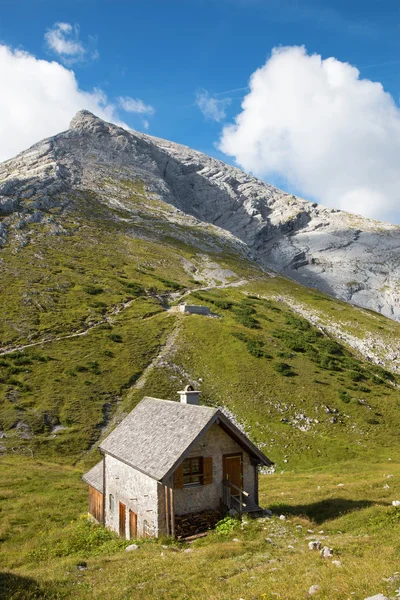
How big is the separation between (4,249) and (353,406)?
95.4 meters

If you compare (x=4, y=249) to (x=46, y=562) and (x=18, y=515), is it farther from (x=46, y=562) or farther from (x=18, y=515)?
(x=46, y=562)

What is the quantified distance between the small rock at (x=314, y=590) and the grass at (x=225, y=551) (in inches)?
8.5

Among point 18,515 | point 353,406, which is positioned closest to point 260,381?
point 353,406

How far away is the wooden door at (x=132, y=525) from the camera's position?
83.3ft

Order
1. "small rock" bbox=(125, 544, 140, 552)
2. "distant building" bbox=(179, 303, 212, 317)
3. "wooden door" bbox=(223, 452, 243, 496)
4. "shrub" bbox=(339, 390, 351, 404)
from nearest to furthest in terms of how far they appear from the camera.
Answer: "small rock" bbox=(125, 544, 140, 552) → "wooden door" bbox=(223, 452, 243, 496) → "shrub" bbox=(339, 390, 351, 404) → "distant building" bbox=(179, 303, 212, 317)

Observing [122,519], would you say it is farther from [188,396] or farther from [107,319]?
[107,319]

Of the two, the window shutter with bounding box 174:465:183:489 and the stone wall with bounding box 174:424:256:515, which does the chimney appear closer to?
the stone wall with bounding box 174:424:256:515

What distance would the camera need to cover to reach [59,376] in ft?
202

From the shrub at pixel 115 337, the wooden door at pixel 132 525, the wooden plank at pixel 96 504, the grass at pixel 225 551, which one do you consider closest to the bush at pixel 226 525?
the grass at pixel 225 551

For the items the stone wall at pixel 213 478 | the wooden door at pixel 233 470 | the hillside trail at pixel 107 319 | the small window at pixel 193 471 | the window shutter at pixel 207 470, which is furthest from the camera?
the hillside trail at pixel 107 319

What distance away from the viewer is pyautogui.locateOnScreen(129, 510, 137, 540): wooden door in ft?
83.3

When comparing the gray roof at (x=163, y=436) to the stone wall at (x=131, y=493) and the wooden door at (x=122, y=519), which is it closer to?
the stone wall at (x=131, y=493)

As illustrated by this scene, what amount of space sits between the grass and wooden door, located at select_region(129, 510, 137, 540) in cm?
126

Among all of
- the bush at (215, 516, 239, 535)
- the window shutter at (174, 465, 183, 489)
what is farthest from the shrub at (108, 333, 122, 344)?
the bush at (215, 516, 239, 535)
